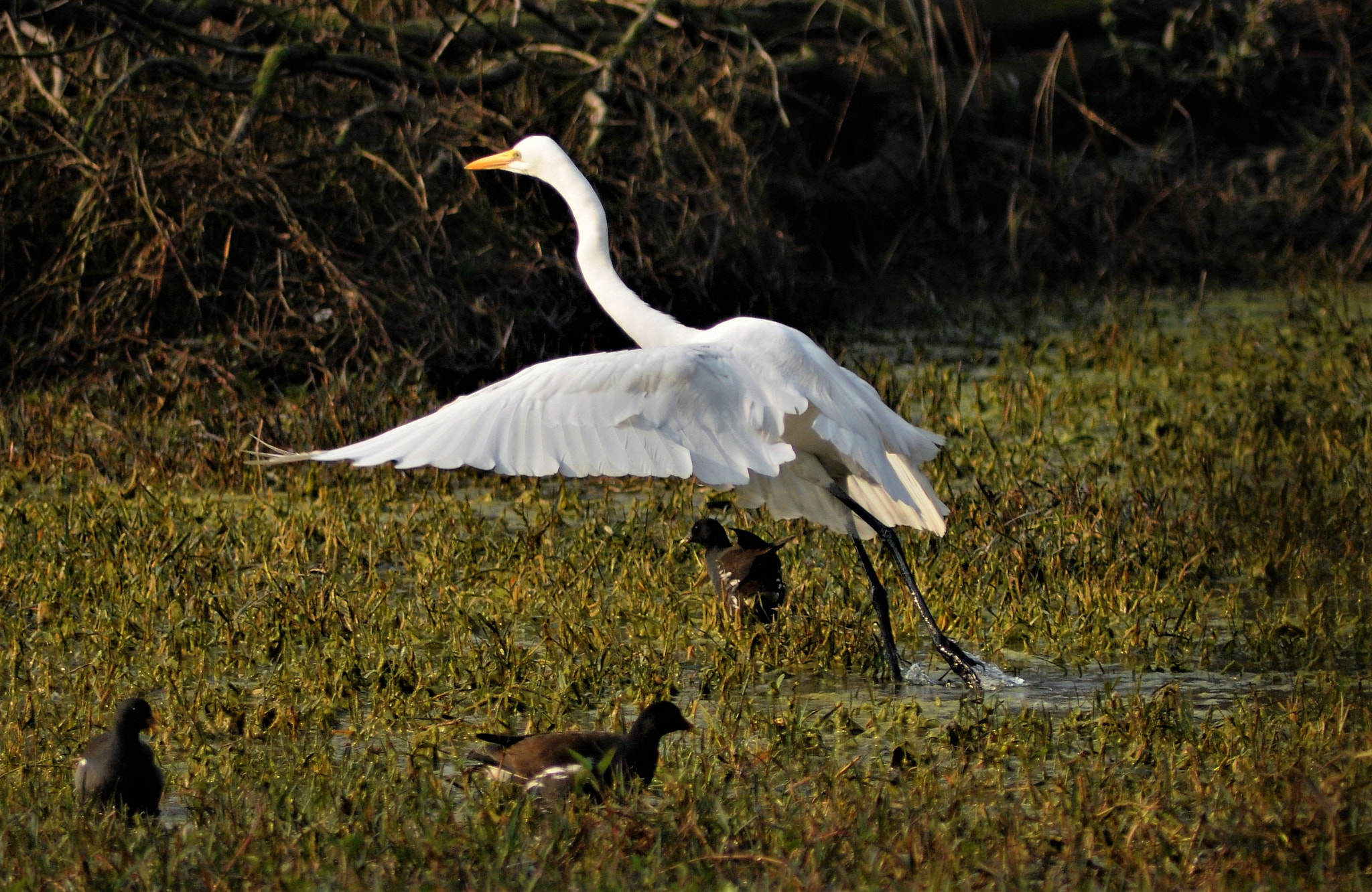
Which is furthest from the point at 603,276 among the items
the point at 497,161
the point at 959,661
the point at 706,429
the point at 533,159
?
the point at 959,661

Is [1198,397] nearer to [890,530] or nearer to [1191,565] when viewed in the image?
[1191,565]

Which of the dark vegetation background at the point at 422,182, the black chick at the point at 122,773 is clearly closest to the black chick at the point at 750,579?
the black chick at the point at 122,773

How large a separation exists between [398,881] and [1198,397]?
6082 mm

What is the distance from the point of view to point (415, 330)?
812 cm

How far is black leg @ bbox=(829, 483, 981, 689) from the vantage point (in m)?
4.63

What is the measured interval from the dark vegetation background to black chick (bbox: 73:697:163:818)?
449 cm

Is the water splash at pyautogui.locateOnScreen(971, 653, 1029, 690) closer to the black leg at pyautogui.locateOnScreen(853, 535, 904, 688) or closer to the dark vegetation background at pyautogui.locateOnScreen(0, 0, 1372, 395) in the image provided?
the black leg at pyautogui.locateOnScreen(853, 535, 904, 688)

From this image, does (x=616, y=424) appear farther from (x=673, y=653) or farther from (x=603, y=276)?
(x=603, y=276)

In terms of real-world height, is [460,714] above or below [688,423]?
A: below

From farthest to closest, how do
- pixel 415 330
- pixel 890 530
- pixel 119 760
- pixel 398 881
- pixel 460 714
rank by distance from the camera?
pixel 415 330 < pixel 890 530 < pixel 460 714 < pixel 119 760 < pixel 398 881

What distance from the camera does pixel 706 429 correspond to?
4.32 meters

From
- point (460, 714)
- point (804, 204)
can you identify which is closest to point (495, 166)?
point (460, 714)

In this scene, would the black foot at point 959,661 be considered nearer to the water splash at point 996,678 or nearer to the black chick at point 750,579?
the water splash at point 996,678

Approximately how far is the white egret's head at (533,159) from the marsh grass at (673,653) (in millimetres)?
1245
